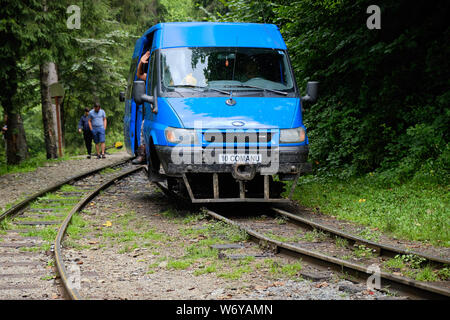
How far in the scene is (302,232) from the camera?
8.04 metres

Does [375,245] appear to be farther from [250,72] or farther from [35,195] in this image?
[35,195]

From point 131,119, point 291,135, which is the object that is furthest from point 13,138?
point 291,135

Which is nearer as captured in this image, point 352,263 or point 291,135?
point 352,263

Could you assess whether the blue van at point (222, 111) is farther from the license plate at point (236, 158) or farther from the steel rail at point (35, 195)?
the steel rail at point (35, 195)

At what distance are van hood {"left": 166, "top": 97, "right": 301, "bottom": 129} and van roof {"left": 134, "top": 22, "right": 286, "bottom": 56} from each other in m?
1.22

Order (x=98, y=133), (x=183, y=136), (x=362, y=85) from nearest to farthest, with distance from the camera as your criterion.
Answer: (x=183, y=136)
(x=362, y=85)
(x=98, y=133)

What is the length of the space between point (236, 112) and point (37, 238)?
3.42 meters

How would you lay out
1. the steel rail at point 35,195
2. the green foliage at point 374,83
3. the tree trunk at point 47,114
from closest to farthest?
the steel rail at point 35,195, the green foliage at point 374,83, the tree trunk at point 47,114

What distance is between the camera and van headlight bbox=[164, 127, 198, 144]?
8734 mm

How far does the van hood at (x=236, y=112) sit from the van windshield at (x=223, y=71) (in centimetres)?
31

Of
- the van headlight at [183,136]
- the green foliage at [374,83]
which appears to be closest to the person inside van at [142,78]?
the van headlight at [183,136]

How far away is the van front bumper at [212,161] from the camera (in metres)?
8.76

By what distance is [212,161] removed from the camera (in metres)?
8.77

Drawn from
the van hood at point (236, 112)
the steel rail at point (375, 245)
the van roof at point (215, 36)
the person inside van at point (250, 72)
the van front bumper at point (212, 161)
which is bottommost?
the steel rail at point (375, 245)
